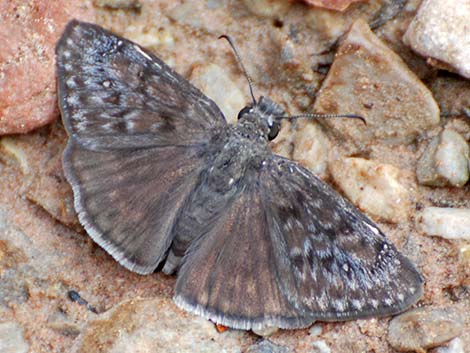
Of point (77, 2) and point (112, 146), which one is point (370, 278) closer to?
point (112, 146)

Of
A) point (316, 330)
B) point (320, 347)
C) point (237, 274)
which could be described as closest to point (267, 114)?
point (237, 274)

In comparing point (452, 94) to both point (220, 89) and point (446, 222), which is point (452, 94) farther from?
point (220, 89)

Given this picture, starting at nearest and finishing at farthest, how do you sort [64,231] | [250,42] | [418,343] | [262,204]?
1. [418,343]
2. [262,204]
3. [64,231]
4. [250,42]

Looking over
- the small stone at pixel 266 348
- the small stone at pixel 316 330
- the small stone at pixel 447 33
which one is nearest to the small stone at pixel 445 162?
the small stone at pixel 447 33

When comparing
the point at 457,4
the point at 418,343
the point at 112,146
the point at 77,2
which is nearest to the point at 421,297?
the point at 418,343

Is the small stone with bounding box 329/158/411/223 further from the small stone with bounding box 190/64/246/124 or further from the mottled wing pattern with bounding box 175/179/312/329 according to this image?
the small stone with bounding box 190/64/246/124

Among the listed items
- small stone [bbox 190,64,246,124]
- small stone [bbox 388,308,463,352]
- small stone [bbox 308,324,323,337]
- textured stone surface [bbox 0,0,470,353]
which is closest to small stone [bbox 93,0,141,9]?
textured stone surface [bbox 0,0,470,353]

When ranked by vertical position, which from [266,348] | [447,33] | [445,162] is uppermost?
[447,33]
